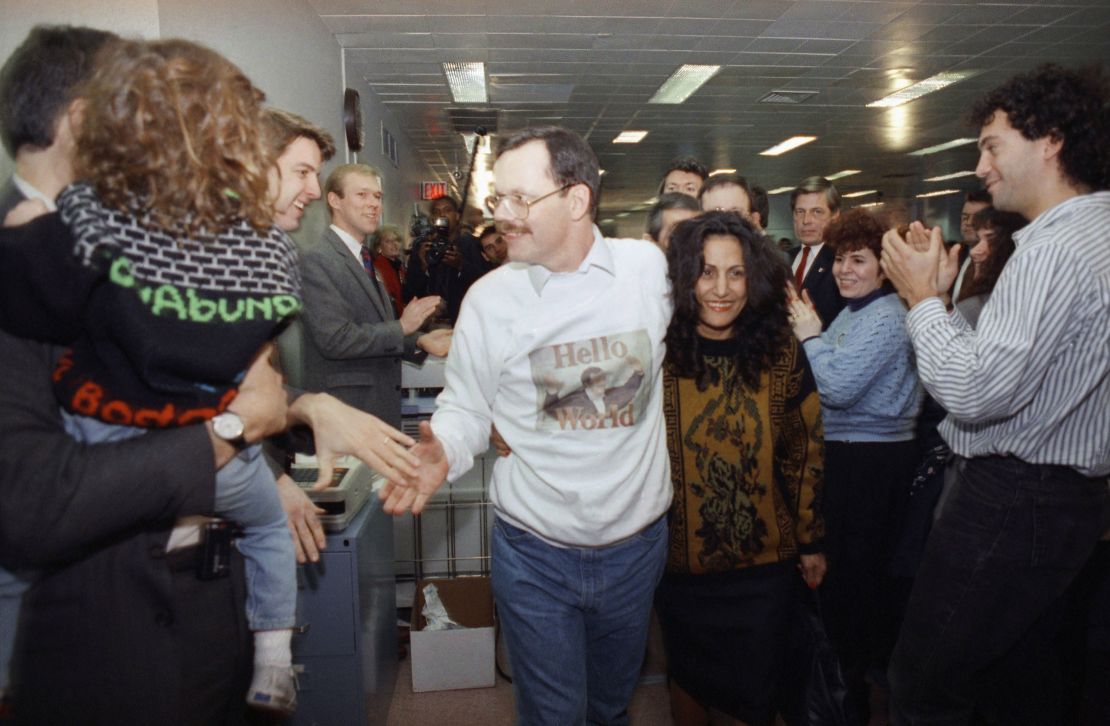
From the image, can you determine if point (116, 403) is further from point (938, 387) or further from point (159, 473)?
point (938, 387)

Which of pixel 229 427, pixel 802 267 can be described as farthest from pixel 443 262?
pixel 229 427

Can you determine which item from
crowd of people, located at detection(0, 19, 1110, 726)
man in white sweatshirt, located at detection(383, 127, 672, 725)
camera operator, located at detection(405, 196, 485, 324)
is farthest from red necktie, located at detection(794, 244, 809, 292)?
man in white sweatshirt, located at detection(383, 127, 672, 725)

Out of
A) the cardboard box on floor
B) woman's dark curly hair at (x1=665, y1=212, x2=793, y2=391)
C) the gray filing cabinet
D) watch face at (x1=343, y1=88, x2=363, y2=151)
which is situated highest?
watch face at (x1=343, y1=88, x2=363, y2=151)

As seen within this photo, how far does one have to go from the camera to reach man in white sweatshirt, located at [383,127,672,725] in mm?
1510

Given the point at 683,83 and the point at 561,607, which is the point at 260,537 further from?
the point at 683,83

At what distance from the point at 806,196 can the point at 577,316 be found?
8.85ft

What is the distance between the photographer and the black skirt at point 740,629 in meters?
1.79

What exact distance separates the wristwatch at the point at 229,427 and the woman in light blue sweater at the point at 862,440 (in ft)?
5.99

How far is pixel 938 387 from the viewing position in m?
1.51

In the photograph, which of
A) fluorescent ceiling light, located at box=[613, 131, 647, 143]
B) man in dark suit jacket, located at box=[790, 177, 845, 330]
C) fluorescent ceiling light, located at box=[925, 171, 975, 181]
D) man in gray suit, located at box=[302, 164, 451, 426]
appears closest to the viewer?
man in gray suit, located at box=[302, 164, 451, 426]

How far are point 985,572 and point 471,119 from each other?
789 cm

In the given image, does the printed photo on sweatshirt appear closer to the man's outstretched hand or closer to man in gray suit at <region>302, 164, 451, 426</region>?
the man's outstretched hand

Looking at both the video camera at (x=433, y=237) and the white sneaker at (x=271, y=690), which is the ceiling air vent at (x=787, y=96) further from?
the white sneaker at (x=271, y=690)

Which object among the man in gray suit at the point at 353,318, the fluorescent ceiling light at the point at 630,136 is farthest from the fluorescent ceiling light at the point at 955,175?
the man in gray suit at the point at 353,318
